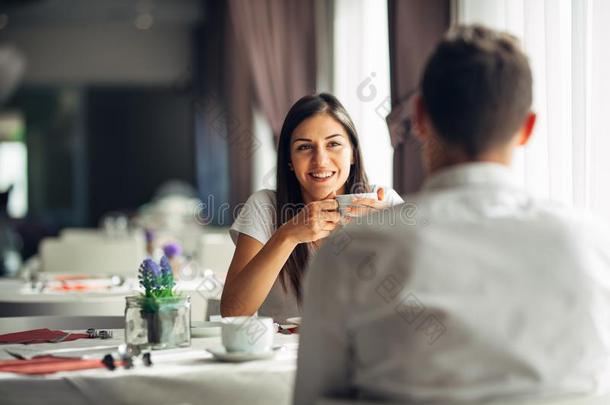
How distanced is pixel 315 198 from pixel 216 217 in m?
8.79

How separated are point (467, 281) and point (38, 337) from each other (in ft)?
4.05

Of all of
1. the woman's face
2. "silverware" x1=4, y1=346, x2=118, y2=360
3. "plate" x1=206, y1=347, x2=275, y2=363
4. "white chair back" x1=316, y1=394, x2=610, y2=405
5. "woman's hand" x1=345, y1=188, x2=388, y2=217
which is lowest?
"silverware" x1=4, y1=346, x2=118, y2=360

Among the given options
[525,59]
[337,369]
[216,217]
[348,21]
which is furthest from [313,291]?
[216,217]

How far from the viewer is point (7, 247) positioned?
919 cm

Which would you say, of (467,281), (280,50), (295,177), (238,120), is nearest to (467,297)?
(467,281)

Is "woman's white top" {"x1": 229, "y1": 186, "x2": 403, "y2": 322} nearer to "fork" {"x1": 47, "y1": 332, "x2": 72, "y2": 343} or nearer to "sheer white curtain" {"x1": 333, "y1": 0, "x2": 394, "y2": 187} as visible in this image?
"fork" {"x1": 47, "y1": 332, "x2": 72, "y2": 343}

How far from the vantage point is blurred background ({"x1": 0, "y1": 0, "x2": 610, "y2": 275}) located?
2.40 meters

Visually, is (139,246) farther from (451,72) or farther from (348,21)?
(451,72)

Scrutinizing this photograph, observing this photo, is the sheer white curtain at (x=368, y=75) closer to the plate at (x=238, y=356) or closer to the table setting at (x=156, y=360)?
the table setting at (x=156, y=360)

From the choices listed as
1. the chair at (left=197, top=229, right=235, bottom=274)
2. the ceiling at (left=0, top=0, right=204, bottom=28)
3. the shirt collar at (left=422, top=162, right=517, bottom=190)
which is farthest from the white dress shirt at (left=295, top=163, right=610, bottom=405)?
the ceiling at (left=0, top=0, right=204, bottom=28)

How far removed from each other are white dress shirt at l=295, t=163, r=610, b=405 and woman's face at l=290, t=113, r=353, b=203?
1349 mm

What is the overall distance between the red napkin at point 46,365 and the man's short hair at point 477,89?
84cm

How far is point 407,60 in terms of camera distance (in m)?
3.27

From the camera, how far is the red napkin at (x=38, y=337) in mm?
1998
